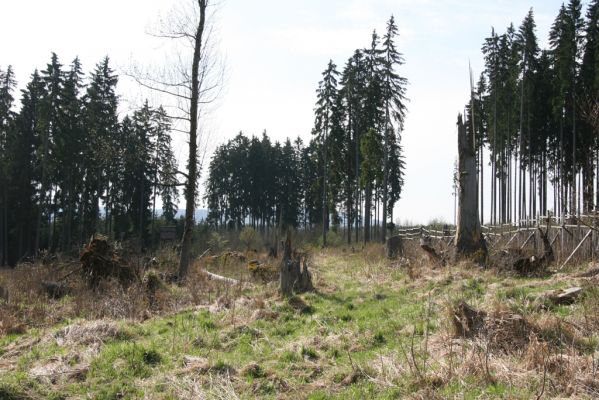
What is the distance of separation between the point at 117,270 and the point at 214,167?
190 ft

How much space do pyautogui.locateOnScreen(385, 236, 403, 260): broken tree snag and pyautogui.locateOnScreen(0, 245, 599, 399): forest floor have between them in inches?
268

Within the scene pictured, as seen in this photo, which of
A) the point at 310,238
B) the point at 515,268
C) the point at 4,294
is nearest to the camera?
the point at 515,268

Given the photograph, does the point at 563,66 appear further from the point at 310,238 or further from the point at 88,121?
the point at 88,121

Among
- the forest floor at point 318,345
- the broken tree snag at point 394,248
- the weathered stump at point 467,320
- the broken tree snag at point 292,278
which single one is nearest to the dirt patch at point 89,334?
the forest floor at point 318,345

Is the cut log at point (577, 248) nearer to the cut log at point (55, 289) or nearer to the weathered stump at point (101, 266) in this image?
the weathered stump at point (101, 266)

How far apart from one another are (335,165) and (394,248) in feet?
86.0

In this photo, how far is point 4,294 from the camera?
514 inches

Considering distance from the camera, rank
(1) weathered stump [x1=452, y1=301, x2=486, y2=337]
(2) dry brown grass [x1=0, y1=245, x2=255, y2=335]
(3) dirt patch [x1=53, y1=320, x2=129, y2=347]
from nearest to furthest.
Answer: (1) weathered stump [x1=452, y1=301, x2=486, y2=337] < (3) dirt patch [x1=53, y1=320, x2=129, y2=347] < (2) dry brown grass [x1=0, y1=245, x2=255, y2=335]

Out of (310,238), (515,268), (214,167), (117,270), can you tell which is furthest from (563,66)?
(214,167)

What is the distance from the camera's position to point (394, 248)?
18891 millimetres

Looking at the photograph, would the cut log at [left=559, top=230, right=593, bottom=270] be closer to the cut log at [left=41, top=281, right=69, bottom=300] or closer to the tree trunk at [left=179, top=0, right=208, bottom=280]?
the tree trunk at [left=179, top=0, right=208, bottom=280]

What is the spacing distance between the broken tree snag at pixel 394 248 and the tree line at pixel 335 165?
17.5 ft

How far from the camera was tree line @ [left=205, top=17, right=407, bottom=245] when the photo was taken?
124 feet

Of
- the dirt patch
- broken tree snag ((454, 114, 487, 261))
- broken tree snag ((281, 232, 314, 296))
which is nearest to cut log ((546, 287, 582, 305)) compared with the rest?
broken tree snag ((454, 114, 487, 261))
